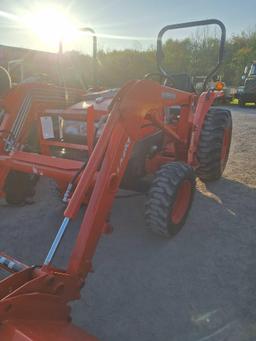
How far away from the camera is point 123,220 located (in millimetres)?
3922

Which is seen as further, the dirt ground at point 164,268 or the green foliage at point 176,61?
the green foliage at point 176,61

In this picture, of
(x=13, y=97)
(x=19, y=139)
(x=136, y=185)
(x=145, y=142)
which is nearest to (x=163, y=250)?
(x=136, y=185)

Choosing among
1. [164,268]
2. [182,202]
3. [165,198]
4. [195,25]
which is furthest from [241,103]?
[164,268]

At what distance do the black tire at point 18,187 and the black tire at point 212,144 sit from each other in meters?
2.11

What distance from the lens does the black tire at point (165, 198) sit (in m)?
3.10

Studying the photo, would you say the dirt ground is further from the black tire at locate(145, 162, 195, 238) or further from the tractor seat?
the tractor seat

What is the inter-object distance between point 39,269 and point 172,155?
2.64 m

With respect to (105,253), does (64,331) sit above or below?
above

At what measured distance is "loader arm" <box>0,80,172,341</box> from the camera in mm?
1753

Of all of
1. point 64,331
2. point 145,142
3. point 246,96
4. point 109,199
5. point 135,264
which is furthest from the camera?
point 246,96

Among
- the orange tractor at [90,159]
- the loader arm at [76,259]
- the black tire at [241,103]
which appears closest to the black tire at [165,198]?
the orange tractor at [90,159]

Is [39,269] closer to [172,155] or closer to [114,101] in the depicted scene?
[114,101]

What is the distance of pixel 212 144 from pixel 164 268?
2.06m

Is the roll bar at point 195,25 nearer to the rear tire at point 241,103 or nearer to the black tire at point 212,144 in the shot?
the black tire at point 212,144
